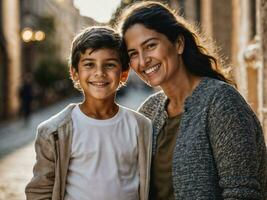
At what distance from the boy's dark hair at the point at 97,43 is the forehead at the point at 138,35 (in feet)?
0.19

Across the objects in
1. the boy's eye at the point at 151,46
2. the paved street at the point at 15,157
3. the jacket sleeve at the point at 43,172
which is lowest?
the paved street at the point at 15,157

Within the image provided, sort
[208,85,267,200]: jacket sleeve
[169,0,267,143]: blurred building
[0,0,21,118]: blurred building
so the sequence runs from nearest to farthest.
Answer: [208,85,267,200]: jacket sleeve, [169,0,267,143]: blurred building, [0,0,21,118]: blurred building

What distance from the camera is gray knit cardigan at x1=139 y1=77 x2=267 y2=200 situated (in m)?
2.52

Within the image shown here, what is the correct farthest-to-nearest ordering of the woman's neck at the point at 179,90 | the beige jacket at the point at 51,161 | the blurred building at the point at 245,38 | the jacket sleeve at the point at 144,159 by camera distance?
the blurred building at the point at 245,38 < the woman's neck at the point at 179,90 < the jacket sleeve at the point at 144,159 < the beige jacket at the point at 51,161

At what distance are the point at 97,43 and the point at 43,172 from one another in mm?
678

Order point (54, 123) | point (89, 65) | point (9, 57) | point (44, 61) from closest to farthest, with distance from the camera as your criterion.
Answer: point (54, 123), point (89, 65), point (9, 57), point (44, 61)

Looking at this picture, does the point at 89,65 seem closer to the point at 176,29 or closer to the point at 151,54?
the point at 151,54

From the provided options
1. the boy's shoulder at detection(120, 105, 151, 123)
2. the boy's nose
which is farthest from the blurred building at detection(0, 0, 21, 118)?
the boy's nose

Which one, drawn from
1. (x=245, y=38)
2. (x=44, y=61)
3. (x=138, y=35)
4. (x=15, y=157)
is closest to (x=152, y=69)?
(x=138, y=35)

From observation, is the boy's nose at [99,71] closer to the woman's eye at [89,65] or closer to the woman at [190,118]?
the woman's eye at [89,65]

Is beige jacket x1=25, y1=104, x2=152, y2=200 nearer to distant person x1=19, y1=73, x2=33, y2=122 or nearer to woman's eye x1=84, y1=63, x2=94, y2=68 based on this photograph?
woman's eye x1=84, y1=63, x2=94, y2=68

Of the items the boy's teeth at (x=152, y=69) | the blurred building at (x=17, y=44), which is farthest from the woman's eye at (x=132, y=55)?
the blurred building at (x=17, y=44)

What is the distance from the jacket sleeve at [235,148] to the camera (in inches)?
99.0

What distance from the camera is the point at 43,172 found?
9.32 ft
